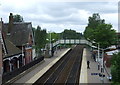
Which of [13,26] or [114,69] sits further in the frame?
[13,26]

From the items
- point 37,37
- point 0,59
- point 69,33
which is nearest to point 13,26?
point 37,37

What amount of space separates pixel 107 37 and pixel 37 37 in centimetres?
2324

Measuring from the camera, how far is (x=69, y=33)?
596 feet

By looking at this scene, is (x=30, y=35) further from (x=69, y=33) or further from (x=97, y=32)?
(x=69, y=33)

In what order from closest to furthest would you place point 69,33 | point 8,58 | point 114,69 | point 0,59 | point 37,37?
1. point 114,69
2. point 0,59
3. point 8,58
4. point 37,37
5. point 69,33

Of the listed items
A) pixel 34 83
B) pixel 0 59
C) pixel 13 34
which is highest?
pixel 13 34

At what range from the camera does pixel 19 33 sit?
57188 mm

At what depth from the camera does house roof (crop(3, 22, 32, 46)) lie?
181 feet

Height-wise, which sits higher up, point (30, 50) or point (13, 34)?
point (13, 34)

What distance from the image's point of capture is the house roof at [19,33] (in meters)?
55.3

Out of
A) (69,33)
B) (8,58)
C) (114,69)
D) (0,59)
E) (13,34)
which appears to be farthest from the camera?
(69,33)

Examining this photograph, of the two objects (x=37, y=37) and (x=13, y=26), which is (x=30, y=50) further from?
(x=37, y=37)

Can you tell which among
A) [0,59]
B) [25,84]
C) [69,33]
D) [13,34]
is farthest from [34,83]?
[69,33]

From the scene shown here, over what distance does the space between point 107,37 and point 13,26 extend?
872 inches
